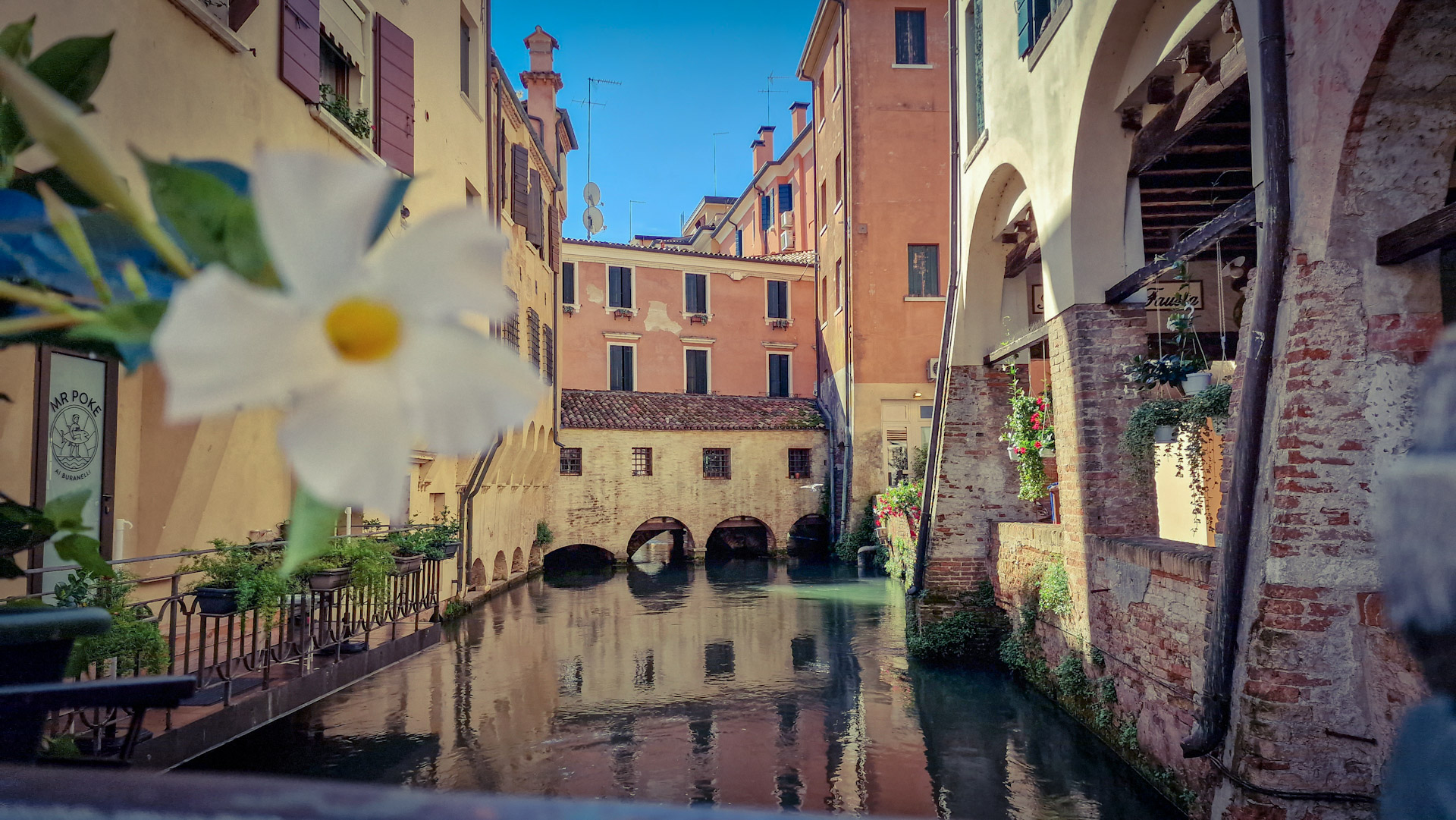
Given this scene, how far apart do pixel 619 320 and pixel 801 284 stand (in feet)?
18.1

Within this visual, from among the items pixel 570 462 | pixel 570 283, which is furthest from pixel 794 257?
pixel 570 462

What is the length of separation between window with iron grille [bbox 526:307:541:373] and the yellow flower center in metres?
14.4

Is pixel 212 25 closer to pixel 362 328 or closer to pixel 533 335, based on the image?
pixel 362 328

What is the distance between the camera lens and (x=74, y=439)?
509 centimetres

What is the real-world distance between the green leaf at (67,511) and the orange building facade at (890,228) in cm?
1934

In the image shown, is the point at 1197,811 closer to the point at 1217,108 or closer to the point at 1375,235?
the point at 1375,235

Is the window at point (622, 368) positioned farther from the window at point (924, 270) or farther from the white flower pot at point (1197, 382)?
the white flower pot at point (1197, 382)

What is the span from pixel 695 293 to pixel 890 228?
6.56 metres

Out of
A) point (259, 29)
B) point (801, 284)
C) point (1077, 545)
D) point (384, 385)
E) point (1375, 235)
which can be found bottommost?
point (1077, 545)

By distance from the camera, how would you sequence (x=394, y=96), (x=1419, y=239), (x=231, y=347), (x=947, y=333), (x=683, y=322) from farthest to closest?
1. (x=683, y=322)
2. (x=947, y=333)
3. (x=394, y=96)
4. (x=1419, y=239)
5. (x=231, y=347)

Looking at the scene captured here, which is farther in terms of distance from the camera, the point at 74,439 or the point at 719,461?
the point at 719,461

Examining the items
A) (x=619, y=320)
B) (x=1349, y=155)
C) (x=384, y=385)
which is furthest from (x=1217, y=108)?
(x=619, y=320)

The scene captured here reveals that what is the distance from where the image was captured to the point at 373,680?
9.11 m

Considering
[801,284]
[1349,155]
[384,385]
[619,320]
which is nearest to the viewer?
[384,385]
